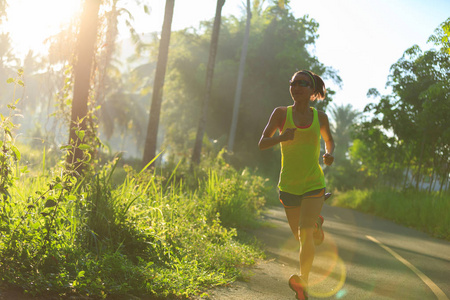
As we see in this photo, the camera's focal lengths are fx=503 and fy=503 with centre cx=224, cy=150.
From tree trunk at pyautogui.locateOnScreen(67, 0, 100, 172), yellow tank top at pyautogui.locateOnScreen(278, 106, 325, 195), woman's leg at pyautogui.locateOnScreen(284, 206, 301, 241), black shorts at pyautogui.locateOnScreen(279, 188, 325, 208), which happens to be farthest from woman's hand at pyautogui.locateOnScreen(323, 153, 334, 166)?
tree trunk at pyautogui.locateOnScreen(67, 0, 100, 172)

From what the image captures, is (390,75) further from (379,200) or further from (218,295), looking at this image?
(218,295)

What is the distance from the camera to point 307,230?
17.6 feet

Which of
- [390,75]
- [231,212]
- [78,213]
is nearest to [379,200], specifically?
[390,75]

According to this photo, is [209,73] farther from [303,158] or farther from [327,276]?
[303,158]

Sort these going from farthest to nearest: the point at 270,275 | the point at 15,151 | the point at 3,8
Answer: the point at 3,8, the point at 270,275, the point at 15,151

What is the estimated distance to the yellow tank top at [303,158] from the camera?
5.41 meters

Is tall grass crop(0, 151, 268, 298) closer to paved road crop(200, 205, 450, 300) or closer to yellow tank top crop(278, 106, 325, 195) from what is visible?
paved road crop(200, 205, 450, 300)

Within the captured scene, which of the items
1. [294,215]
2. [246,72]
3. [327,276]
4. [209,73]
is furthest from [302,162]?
[246,72]

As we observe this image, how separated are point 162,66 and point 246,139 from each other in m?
25.3

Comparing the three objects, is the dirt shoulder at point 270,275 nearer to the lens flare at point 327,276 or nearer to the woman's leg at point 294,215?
the lens flare at point 327,276

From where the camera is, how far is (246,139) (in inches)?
1652

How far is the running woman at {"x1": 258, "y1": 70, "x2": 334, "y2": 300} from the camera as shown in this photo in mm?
5363

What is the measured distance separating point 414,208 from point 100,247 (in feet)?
51.8

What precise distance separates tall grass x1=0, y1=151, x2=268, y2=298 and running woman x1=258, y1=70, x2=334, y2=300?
135 centimetres
